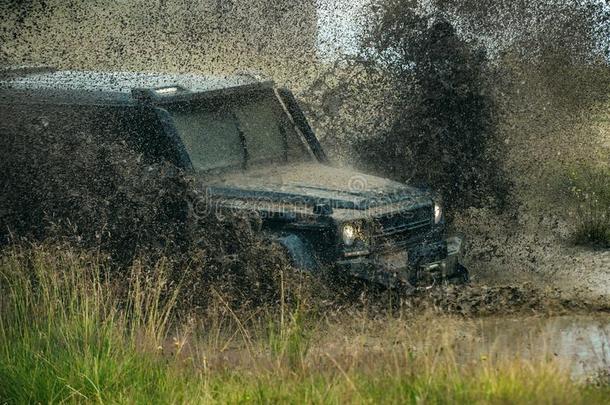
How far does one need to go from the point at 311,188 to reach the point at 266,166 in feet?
2.36

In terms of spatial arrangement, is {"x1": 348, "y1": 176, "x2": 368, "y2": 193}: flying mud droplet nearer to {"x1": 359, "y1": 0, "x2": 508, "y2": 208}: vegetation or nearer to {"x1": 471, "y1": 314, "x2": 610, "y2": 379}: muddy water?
{"x1": 471, "y1": 314, "x2": 610, "y2": 379}: muddy water

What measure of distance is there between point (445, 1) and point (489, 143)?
5.70ft

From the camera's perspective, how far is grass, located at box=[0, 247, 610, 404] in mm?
5316

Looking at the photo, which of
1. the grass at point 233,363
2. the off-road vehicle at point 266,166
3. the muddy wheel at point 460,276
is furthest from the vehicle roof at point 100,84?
the muddy wheel at point 460,276

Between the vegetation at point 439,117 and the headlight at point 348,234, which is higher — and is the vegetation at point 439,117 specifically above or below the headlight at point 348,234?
above

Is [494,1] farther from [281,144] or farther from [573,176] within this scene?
[281,144]

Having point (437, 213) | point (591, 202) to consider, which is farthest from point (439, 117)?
point (437, 213)

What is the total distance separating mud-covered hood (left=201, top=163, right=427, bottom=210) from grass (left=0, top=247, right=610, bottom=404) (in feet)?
3.44

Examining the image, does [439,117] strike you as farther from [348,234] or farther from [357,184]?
[348,234]

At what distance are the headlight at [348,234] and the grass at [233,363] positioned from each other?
2.24ft

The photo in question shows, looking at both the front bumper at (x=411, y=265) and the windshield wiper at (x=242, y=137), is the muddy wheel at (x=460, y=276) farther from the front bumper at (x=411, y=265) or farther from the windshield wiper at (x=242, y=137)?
the windshield wiper at (x=242, y=137)

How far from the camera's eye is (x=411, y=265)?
8180mm

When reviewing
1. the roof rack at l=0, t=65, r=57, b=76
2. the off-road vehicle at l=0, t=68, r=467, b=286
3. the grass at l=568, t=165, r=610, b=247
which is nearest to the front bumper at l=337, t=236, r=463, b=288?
the off-road vehicle at l=0, t=68, r=467, b=286

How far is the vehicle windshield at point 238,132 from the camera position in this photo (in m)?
8.58
